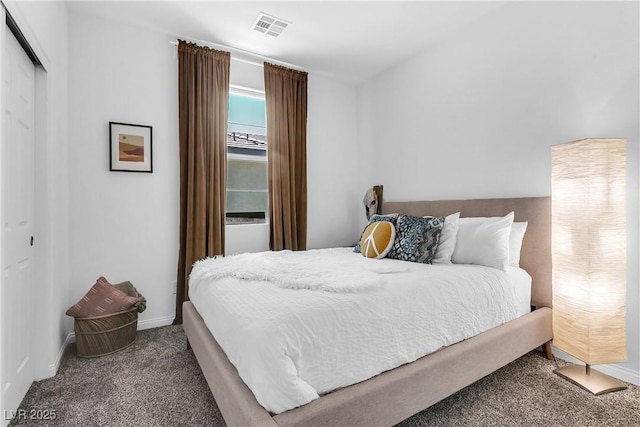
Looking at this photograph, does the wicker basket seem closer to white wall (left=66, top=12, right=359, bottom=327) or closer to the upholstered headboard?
white wall (left=66, top=12, right=359, bottom=327)

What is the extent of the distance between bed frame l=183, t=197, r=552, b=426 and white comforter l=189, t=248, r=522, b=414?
45 mm

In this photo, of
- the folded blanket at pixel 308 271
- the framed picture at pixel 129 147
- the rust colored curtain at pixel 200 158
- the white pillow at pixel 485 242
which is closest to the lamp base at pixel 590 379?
the white pillow at pixel 485 242

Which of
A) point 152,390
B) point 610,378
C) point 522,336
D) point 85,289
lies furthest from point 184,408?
point 610,378

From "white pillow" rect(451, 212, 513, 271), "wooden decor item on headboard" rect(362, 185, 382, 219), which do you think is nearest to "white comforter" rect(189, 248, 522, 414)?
"white pillow" rect(451, 212, 513, 271)

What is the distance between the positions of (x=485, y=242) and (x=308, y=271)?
1.31 metres

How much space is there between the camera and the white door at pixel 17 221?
1.56 metres

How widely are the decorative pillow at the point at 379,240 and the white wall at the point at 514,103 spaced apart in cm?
83

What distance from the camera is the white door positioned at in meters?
1.56

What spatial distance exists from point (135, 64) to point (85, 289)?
2.07 m

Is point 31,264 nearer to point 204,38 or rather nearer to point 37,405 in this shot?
point 37,405

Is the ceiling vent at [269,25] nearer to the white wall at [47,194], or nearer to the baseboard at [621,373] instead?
the white wall at [47,194]

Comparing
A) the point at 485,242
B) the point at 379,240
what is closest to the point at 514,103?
the point at 485,242

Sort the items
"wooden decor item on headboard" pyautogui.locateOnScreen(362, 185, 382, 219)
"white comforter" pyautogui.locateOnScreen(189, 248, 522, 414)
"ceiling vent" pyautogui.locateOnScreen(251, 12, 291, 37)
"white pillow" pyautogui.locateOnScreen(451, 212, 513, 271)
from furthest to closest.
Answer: "wooden decor item on headboard" pyautogui.locateOnScreen(362, 185, 382, 219) < "ceiling vent" pyautogui.locateOnScreen(251, 12, 291, 37) < "white pillow" pyautogui.locateOnScreen(451, 212, 513, 271) < "white comforter" pyautogui.locateOnScreen(189, 248, 522, 414)

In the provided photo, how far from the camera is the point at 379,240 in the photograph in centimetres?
260
